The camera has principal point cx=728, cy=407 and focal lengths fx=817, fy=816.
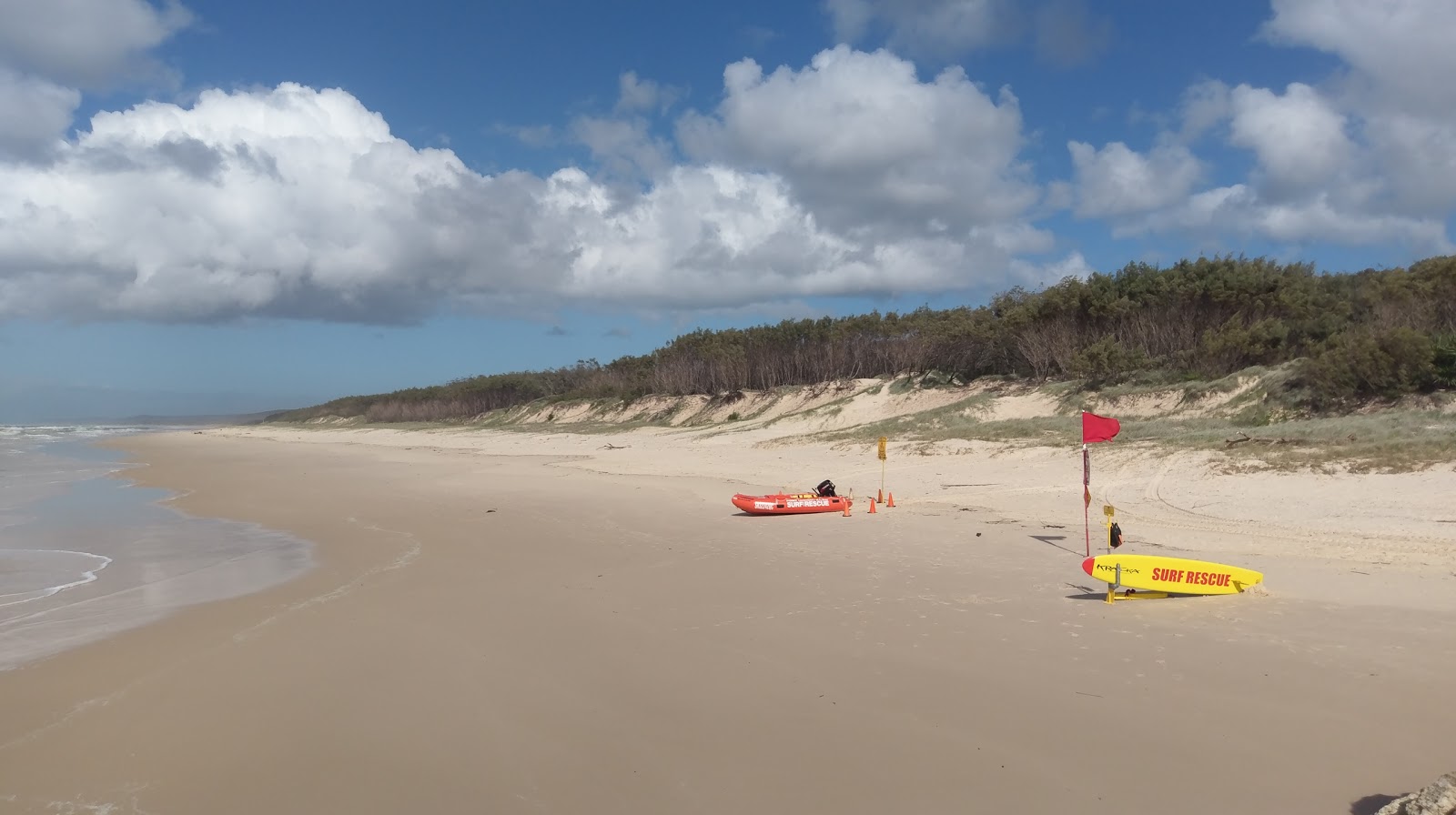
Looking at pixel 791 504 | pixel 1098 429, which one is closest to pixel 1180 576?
pixel 1098 429

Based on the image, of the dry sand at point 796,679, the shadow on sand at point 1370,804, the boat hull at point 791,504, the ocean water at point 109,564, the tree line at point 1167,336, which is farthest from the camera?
the tree line at point 1167,336

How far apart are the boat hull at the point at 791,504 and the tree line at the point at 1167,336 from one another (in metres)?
13.9

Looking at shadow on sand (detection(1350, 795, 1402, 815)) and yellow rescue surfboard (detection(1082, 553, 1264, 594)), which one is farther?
yellow rescue surfboard (detection(1082, 553, 1264, 594))

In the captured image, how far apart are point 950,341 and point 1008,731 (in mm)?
34263

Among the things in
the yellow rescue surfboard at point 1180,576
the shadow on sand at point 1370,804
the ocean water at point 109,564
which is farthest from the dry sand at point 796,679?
the ocean water at point 109,564

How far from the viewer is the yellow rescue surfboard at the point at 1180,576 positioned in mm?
7273

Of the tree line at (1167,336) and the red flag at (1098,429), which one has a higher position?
the tree line at (1167,336)

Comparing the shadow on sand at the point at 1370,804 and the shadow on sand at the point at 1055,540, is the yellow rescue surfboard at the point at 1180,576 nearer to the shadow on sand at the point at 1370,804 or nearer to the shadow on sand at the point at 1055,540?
the shadow on sand at the point at 1055,540

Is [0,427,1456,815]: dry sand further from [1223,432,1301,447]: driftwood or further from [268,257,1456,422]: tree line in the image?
[268,257,1456,422]: tree line

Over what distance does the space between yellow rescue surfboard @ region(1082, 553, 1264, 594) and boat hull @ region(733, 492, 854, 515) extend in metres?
6.00

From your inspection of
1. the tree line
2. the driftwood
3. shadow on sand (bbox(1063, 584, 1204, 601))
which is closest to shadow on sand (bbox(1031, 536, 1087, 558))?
shadow on sand (bbox(1063, 584, 1204, 601))

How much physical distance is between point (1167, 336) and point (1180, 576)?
2703cm

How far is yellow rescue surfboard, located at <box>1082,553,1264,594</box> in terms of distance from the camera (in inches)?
286

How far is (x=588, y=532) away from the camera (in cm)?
1241
